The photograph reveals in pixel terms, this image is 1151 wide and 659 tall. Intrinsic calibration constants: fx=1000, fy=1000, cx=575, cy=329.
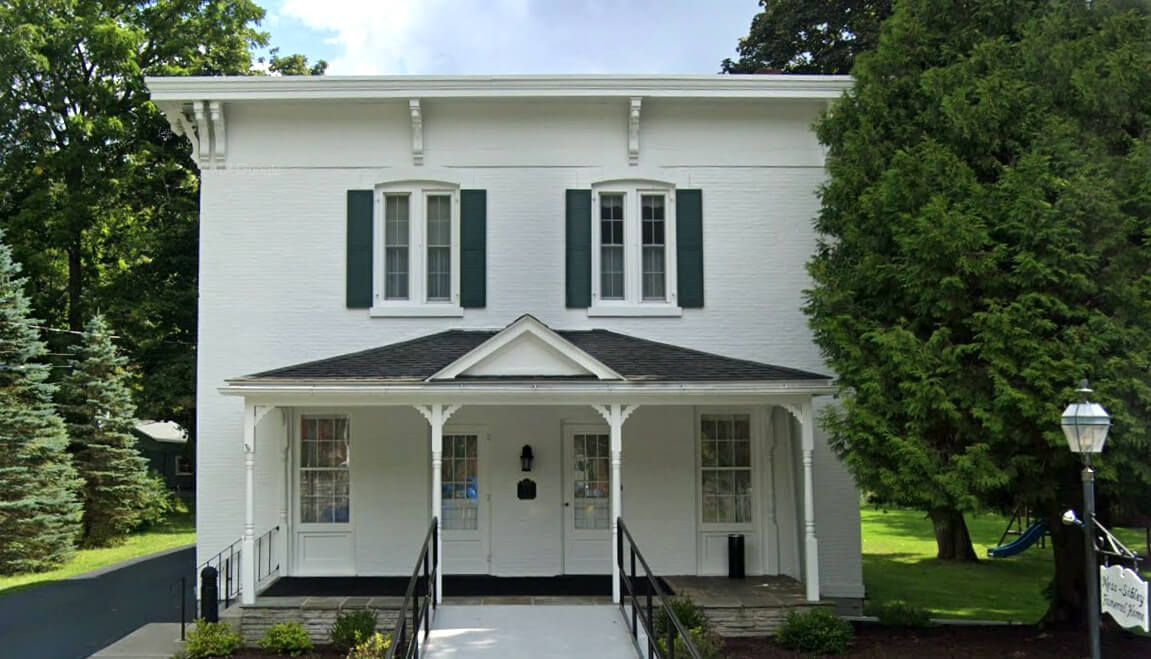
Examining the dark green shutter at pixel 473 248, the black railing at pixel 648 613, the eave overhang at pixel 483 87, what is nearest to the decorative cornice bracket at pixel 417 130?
the eave overhang at pixel 483 87

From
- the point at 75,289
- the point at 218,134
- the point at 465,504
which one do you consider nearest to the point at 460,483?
the point at 465,504

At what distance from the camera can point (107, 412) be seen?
24062 mm

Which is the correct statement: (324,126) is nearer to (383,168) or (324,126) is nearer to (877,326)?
(383,168)

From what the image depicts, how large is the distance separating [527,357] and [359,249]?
3.44 metres

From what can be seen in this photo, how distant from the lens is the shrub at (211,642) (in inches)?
436

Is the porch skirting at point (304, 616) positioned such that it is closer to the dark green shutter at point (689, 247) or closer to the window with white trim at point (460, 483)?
the window with white trim at point (460, 483)

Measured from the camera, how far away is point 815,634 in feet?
36.7

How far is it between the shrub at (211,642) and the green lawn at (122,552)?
764 cm

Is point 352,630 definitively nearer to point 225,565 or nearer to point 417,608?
point 417,608

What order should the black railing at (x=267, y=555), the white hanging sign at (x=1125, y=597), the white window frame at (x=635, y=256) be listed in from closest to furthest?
the white hanging sign at (x=1125, y=597) → the black railing at (x=267, y=555) → the white window frame at (x=635, y=256)

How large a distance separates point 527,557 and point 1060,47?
9.02 metres

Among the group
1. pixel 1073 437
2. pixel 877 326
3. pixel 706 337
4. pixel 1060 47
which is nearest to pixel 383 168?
pixel 706 337

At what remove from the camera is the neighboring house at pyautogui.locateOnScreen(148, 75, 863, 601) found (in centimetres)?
1385

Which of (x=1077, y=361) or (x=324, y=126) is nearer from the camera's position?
(x=1077, y=361)
